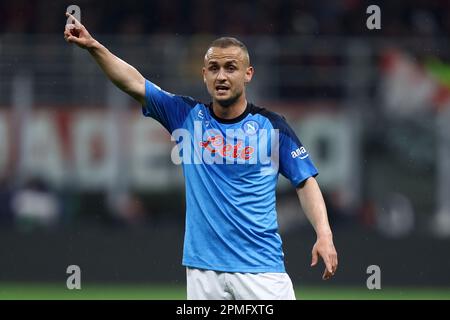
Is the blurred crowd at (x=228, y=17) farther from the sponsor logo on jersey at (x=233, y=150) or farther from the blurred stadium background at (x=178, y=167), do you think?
the sponsor logo on jersey at (x=233, y=150)

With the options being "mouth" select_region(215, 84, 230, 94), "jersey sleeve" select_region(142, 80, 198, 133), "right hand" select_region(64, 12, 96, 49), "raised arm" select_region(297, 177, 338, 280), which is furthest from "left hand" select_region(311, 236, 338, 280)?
"right hand" select_region(64, 12, 96, 49)

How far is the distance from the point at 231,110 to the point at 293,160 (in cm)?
48

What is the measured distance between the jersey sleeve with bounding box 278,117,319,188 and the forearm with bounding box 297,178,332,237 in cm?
5

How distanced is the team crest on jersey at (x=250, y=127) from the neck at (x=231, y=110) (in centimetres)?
8

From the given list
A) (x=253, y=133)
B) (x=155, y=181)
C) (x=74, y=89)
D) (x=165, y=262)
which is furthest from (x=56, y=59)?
(x=253, y=133)

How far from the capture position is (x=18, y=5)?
1866 cm

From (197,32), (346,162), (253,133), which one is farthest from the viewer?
(197,32)

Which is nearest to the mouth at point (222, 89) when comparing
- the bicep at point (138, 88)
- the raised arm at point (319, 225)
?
the bicep at point (138, 88)

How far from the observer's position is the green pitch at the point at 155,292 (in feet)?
44.9

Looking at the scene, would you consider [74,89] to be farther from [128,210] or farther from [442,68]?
[442,68]

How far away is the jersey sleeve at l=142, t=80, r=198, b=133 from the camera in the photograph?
6.98 metres

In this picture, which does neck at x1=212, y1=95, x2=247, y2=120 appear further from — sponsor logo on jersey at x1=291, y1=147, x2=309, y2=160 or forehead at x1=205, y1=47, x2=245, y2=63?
sponsor logo on jersey at x1=291, y1=147, x2=309, y2=160

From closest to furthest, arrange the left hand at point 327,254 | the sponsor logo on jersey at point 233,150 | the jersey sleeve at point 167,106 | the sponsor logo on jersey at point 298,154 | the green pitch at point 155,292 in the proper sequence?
the left hand at point 327,254, the sponsor logo on jersey at point 233,150, the sponsor logo on jersey at point 298,154, the jersey sleeve at point 167,106, the green pitch at point 155,292

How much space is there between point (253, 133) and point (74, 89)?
950cm
